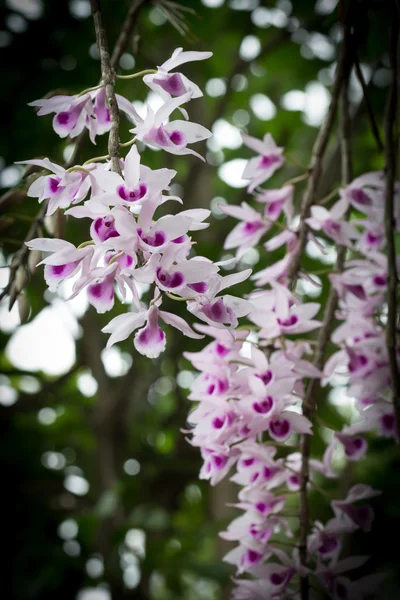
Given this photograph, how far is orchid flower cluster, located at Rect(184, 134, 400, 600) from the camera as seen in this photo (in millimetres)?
656

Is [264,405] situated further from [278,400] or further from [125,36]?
[125,36]

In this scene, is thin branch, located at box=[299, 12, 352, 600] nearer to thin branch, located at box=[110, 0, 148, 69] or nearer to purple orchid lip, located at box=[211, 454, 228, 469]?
purple orchid lip, located at box=[211, 454, 228, 469]

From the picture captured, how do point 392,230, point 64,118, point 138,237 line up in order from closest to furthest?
1. point 138,237
2. point 64,118
3. point 392,230

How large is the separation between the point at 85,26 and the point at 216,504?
116 centimetres

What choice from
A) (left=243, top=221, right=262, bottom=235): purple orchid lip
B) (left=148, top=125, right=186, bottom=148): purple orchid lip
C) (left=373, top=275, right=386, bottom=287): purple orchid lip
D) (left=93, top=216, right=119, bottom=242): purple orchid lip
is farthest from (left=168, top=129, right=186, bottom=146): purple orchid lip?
(left=373, top=275, right=386, bottom=287): purple orchid lip

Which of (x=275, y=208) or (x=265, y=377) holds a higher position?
(x=275, y=208)

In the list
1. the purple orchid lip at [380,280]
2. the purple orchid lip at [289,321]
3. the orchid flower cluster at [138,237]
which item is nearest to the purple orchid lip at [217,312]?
the orchid flower cluster at [138,237]

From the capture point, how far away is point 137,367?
1.59m

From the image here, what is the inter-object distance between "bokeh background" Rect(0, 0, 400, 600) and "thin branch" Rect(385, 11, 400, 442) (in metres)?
0.30

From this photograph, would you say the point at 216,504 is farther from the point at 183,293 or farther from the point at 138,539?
the point at 183,293

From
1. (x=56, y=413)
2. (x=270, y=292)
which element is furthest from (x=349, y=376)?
(x=56, y=413)

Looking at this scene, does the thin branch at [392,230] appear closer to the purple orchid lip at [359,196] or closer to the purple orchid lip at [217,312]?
the purple orchid lip at [359,196]

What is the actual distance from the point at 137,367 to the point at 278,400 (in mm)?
976

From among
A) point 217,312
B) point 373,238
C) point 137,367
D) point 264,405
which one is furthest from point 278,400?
point 137,367
